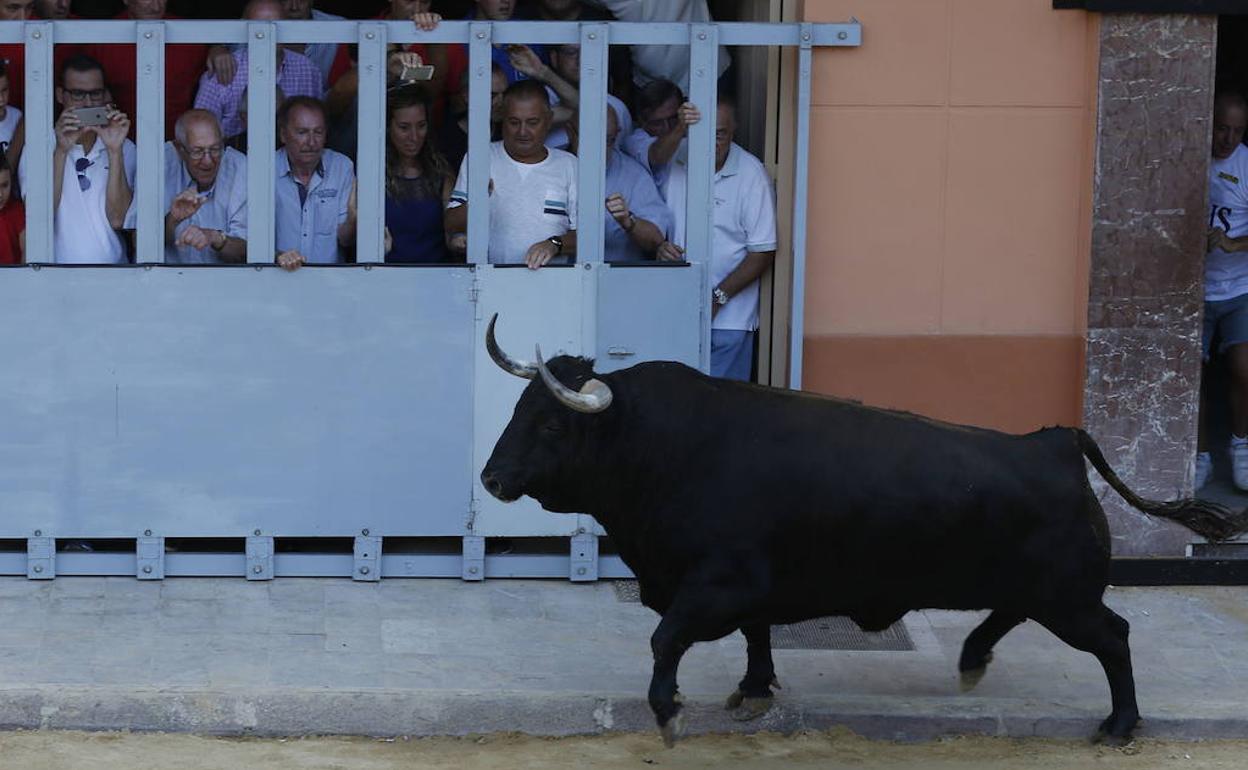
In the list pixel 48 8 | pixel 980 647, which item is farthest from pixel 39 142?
pixel 980 647

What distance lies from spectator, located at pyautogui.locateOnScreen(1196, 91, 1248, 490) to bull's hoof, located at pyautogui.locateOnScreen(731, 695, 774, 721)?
337cm

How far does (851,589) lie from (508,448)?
1240 mm

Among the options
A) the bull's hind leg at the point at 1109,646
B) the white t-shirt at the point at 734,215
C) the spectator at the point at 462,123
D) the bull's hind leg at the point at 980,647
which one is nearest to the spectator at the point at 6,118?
the spectator at the point at 462,123

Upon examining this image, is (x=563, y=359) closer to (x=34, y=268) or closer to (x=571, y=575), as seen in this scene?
(x=571, y=575)

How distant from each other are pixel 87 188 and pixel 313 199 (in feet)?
2.98

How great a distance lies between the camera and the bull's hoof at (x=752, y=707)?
7.70 meters

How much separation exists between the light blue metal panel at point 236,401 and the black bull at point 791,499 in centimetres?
167

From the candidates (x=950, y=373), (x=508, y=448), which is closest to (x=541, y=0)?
(x=950, y=373)

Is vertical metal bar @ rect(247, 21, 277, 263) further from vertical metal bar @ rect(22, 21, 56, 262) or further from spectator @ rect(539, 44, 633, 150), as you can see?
spectator @ rect(539, 44, 633, 150)

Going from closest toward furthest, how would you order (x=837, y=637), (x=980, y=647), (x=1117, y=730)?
1. (x=1117, y=730)
2. (x=980, y=647)
3. (x=837, y=637)

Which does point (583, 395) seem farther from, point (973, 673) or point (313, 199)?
point (313, 199)

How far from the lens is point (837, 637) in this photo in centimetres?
866

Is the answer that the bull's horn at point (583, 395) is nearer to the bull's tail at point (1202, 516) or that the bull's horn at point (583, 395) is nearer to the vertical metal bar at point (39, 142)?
the bull's tail at point (1202, 516)

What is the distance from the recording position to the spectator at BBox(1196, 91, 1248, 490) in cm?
1011
